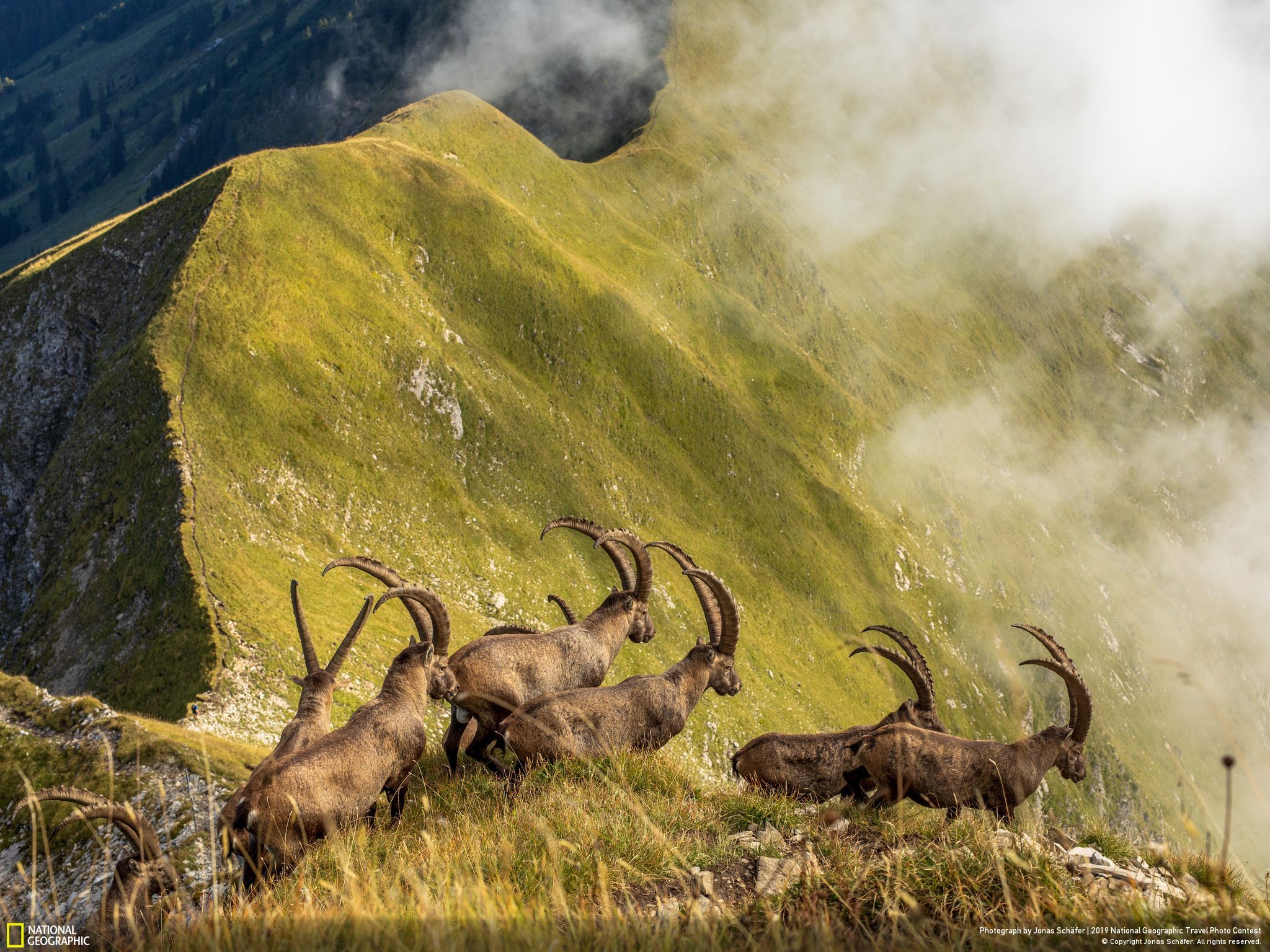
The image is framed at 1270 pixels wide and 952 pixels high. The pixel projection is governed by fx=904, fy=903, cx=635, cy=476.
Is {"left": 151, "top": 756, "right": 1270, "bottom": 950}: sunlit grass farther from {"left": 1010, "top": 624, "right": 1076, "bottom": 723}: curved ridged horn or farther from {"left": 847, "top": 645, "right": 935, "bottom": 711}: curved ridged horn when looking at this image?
{"left": 1010, "top": 624, "right": 1076, "bottom": 723}: curved ridged horn

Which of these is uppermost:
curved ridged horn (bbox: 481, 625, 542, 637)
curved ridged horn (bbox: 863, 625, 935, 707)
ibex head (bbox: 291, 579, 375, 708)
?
ibex head (bbox: 291, 579, 375, 708)

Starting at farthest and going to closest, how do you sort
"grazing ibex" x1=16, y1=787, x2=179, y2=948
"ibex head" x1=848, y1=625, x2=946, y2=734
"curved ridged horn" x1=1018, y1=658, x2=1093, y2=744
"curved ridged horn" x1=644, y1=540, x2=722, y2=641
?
→ "curved ridged horn" x1=644, y1=540, x2=722, y2=641
"ibex head" x1=848, y1=625, x2=946, y2=734
"curved ridged horn" x1=1018, y1=658, x2=1093, y2=744
"grazing ibex" x1=16, y1=787, x2=179, y2=948

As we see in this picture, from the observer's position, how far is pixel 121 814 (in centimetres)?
998

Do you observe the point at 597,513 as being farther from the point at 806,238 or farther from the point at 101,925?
the point at 806,238

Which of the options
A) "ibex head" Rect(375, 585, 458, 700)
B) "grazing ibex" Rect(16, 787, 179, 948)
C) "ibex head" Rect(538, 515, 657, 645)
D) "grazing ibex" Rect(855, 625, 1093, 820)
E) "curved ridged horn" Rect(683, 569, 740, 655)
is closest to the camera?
"grazing ibex" Rect(16, 787, 179, 948)

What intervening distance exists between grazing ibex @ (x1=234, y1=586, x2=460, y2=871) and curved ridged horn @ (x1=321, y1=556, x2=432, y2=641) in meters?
0.39

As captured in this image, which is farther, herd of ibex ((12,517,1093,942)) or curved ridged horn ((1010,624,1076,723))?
curved ridged horn ((1010,624,1076,723))

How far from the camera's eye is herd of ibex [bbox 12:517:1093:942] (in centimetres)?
1120

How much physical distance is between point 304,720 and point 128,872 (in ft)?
11.5

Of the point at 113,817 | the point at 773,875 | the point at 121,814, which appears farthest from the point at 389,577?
the point at 773,875

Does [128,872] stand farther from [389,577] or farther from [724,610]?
[724,610]

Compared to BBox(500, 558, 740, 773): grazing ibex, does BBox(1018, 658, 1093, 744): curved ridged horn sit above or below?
below

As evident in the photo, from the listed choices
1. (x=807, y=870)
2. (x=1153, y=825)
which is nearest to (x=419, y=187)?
(x=807, y=870)

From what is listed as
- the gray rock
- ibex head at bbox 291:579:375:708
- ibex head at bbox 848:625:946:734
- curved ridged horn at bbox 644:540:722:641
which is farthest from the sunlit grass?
curved ridged horn at bbox 644:540:722:641
